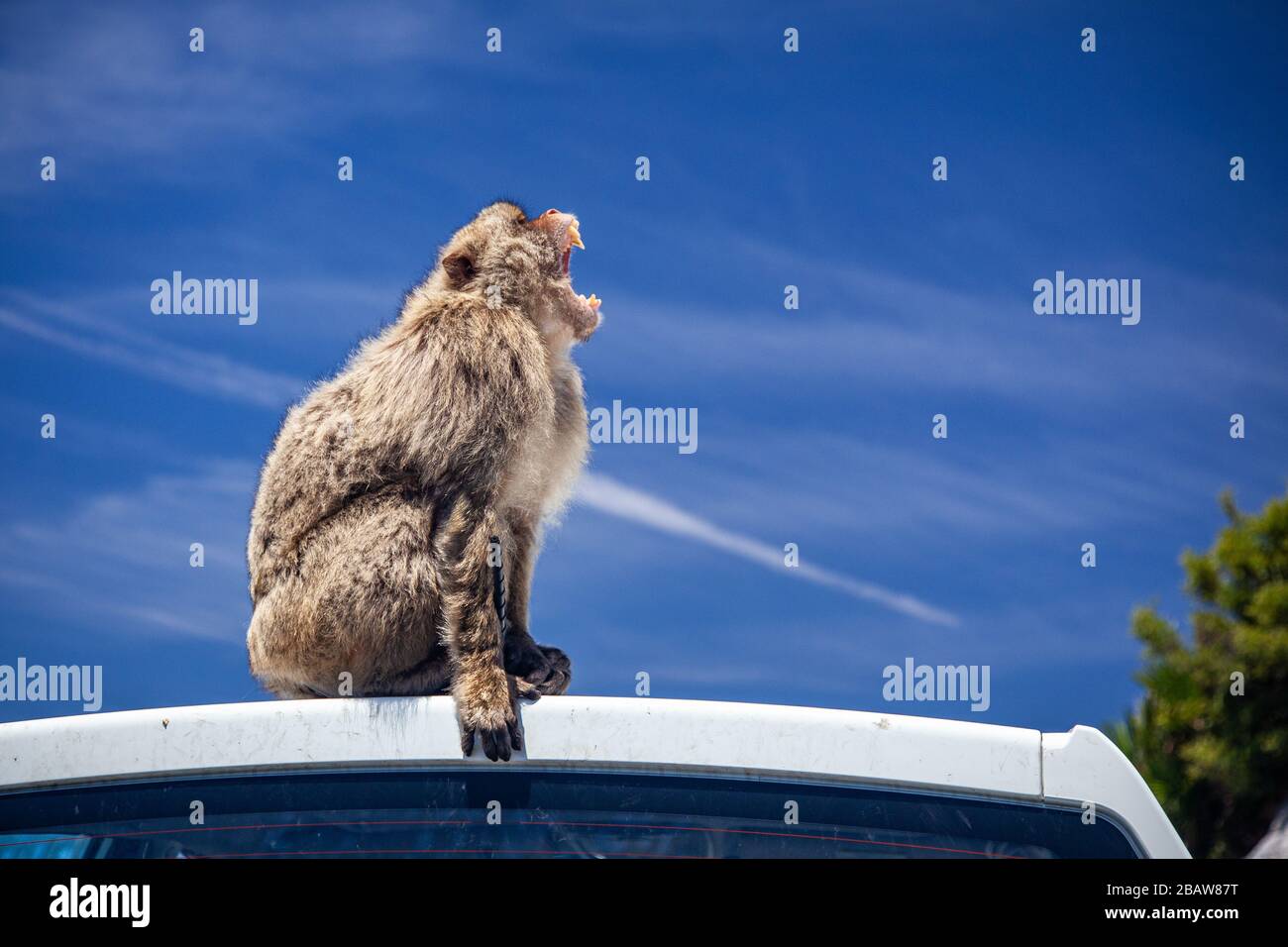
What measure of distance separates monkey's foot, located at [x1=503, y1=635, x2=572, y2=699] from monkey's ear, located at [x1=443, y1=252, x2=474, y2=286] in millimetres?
1528

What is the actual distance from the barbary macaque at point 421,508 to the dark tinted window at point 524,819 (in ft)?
4.23

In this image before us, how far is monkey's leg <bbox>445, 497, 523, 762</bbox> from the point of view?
4.07m

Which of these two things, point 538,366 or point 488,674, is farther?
point 538,366

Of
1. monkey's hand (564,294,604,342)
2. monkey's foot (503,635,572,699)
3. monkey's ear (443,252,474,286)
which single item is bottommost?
monkey's foot (503,635,572,699)

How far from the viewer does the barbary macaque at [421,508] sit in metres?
4.66

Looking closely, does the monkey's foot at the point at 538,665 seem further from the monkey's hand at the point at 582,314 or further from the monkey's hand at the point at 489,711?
the monkey's hand at the point at 582,314

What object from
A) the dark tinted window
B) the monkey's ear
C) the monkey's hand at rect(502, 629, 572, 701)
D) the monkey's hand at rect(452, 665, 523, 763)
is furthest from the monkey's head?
the dark tinted window

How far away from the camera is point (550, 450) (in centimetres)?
542

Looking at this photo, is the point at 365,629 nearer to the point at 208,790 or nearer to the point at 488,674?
the point at 488,674

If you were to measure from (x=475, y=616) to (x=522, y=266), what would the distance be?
1638mm

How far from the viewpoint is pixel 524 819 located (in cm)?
289

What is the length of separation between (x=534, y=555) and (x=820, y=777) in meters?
2.81

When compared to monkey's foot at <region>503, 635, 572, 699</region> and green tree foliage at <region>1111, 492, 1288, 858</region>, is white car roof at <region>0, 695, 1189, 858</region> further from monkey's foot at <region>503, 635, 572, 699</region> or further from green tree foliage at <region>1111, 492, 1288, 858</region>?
green tree foliage at <region>1111, 492, 1288, 858</region>
